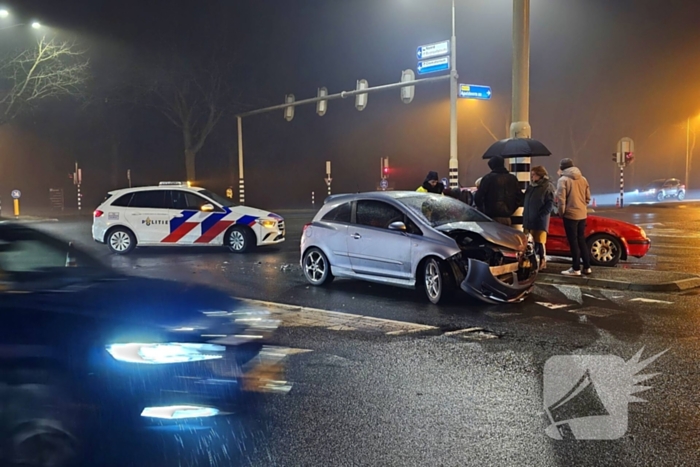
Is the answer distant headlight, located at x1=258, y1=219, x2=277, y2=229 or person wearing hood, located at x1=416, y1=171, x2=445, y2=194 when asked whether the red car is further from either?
distant headlight, located at x1=258, y1=219, x2=277, y2=229

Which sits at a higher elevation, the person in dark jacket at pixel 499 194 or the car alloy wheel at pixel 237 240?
the person in dark jacket at pixel 499 194

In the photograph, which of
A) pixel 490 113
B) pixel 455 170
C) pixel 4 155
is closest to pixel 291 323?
pixel 455 170

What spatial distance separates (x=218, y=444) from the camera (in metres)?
4.03

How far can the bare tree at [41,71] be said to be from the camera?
30.2 meters

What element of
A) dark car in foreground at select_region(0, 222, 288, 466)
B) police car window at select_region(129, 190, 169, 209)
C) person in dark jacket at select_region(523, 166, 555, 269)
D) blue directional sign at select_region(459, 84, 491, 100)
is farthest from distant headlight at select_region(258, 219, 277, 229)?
blue directional sign at select_region(459, 84, 491, 100)

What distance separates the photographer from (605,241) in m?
12.2

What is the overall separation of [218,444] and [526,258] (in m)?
5.71

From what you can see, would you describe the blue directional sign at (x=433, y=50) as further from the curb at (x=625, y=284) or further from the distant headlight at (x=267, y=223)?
the curb at (x=625, y=284)

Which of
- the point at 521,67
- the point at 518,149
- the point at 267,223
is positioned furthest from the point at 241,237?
the point at 521,67

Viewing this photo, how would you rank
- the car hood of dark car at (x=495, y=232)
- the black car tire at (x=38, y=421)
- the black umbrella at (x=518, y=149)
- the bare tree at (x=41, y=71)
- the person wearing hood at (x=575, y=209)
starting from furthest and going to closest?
1. the bare tree at (x=41, y=71)
2. the black umbrella at (x=518, y=149)
3. the person wearing hood at (x=575, y=209)
4. the car hood of dark car at (x=495, y=232)
5. the black car tire at (x=38, y=421)

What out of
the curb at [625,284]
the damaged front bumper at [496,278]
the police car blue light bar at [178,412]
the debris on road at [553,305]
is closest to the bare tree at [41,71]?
the curb at [625,284]

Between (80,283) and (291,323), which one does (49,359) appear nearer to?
Result: (80,283)

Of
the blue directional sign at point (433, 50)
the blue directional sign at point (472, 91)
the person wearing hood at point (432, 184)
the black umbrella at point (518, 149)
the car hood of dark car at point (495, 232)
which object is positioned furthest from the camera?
the blue directional sign at point (472, 91)

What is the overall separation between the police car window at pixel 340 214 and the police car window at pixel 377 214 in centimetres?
21
